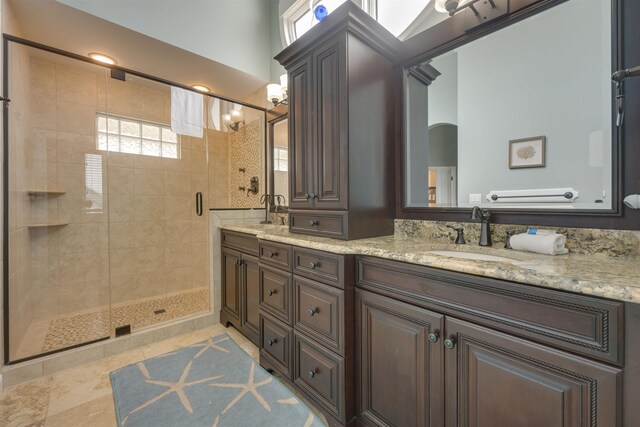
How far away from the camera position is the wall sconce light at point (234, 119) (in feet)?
9.73

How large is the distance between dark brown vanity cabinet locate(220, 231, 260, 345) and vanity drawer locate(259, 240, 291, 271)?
0.25 meters

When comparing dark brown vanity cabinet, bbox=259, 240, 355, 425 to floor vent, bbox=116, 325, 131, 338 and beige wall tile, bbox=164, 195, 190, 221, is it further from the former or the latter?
beige wall tile, bbox=164, 195, 190, 221

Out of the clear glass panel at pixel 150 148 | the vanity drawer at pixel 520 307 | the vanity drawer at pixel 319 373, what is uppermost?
the clear glass panel at pixel 150 148

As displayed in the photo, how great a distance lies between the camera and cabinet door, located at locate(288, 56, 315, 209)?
1.69 meters

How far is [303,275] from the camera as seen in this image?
1.48 m

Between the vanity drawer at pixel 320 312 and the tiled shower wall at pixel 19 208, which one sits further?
the tiled shower wall at pixel 19 208

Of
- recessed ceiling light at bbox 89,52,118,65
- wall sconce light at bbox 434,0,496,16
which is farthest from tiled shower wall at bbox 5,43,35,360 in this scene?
wall sconce light at bbox 434,0,496,16

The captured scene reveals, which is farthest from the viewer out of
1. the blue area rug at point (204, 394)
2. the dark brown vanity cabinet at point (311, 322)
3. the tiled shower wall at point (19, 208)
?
the tiled shower wall at point (19, 208)

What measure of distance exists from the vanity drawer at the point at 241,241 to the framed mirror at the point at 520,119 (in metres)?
1.13

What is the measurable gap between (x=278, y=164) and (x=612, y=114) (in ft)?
7.76

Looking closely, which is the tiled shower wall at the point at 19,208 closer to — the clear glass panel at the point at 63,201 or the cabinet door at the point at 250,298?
the clear glass panel at the point at 63,201

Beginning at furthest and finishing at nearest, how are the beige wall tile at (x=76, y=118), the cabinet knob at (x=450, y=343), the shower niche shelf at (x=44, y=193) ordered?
the beige wall tile at (x=76, y=118), the shower niche shelf at (x=44, y=193), the cabinet knob at (x=450, y=343)

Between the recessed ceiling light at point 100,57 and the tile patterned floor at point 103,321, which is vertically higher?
the recessed ceiling light at point 100,57

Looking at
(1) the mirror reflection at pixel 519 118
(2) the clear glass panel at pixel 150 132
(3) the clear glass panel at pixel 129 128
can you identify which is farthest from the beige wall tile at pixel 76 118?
(1) the mirror reflection at pixel 519 118
